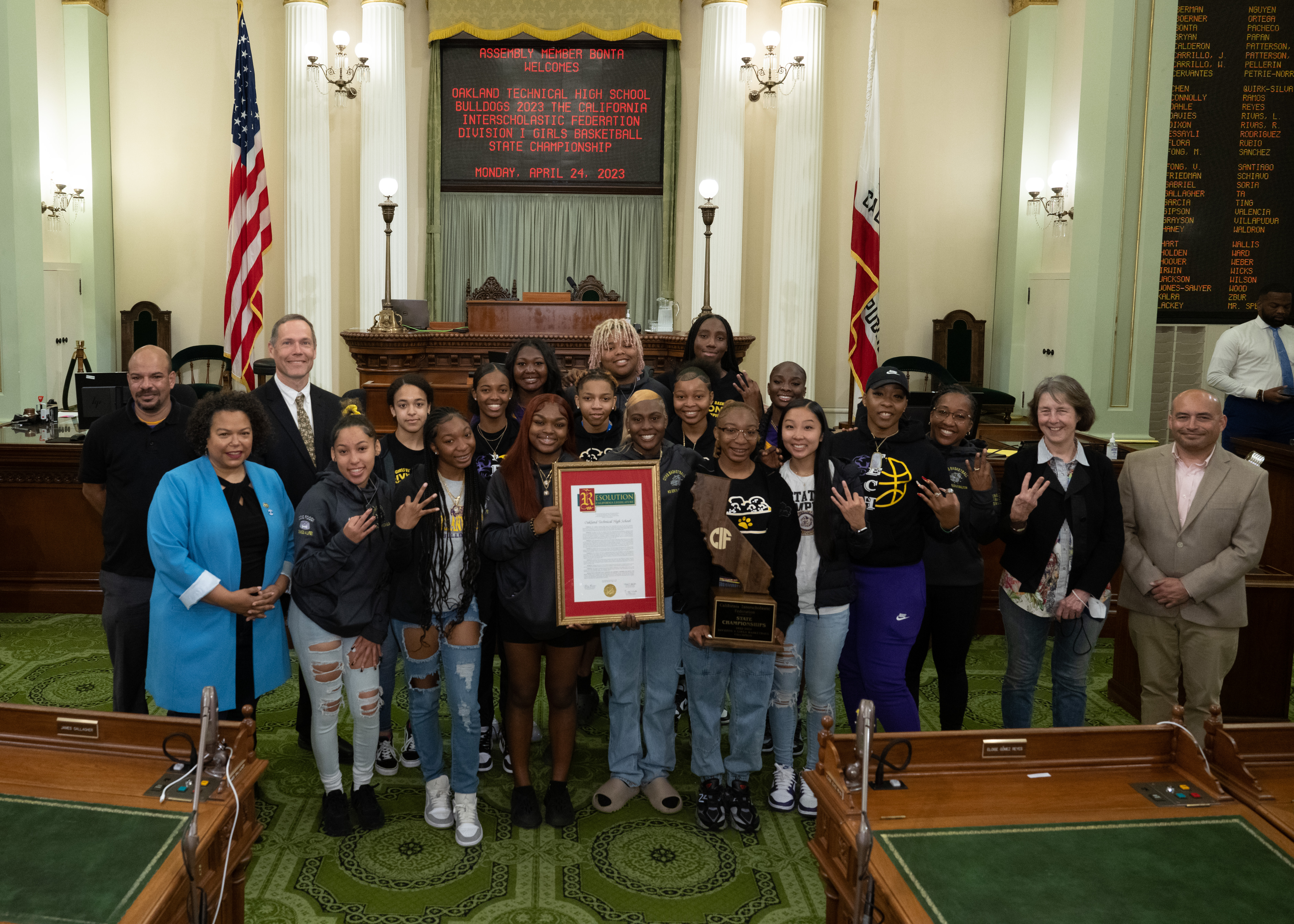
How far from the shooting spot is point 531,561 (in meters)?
3.58

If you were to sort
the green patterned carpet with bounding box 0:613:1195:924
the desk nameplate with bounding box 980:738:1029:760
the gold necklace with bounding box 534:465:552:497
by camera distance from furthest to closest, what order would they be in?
the gold necklace with bounding box 534:465:552:497, the green patterned carpet with bounding box 0:613:1195:924, the desk nameplate with bounding box 980:738:1029:760

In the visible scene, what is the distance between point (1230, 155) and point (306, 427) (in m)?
9.38

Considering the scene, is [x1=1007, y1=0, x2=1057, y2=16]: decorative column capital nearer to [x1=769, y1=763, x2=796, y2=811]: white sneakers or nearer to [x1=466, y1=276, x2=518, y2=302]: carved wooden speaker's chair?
[x1=466, y1=276, x2=518, y2=302]: carved wooden speaker's chair

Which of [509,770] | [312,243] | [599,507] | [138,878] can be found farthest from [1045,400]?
[312,243]

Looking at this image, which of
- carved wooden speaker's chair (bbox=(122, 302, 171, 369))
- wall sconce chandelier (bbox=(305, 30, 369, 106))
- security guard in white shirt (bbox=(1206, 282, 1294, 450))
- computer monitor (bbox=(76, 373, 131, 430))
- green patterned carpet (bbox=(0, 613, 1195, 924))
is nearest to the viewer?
green patterned carpet (bbox=(0, 613, 1195, 924))

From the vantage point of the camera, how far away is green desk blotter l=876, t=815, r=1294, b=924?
215cm

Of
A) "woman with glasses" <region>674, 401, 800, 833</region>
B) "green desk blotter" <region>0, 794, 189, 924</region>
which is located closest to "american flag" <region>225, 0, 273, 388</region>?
"woman with glasses" <region>674, 401, 800, 833</region>

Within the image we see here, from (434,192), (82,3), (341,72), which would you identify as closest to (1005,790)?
(434,192)

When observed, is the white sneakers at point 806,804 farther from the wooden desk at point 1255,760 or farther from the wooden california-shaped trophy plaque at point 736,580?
the wooden desk at point 1255,760

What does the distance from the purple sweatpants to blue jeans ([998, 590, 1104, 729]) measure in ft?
1.40

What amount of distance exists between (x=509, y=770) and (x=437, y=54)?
30.0 feet

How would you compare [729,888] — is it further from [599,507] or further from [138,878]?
[138,878]

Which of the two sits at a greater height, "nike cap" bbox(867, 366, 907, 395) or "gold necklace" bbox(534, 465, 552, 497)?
"nike cap" bbox(867, 366, 907, 395)

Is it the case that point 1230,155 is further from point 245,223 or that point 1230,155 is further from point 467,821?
point 467,821
